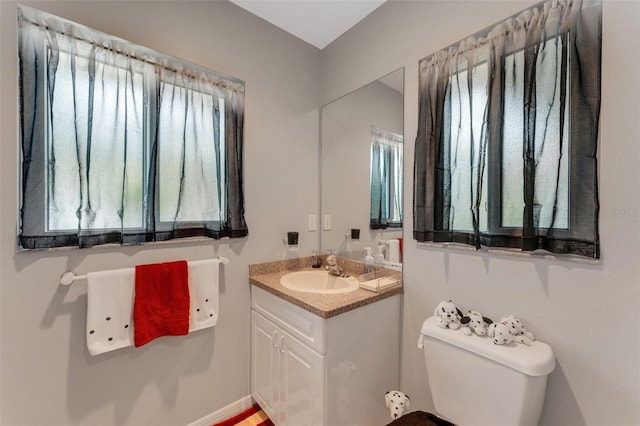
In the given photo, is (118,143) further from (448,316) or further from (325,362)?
(448,316)

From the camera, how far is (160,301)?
1.32m

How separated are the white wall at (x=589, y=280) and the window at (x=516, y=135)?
5cm

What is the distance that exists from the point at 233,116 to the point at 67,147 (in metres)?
0.79

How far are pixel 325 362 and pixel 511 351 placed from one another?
740mm

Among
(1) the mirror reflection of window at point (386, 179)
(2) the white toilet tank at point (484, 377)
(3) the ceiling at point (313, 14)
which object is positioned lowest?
(2) the white toilet tank at point (484, 377)

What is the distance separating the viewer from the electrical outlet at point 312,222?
201 centimetres

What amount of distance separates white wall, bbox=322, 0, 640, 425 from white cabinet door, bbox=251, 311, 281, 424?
0.82m

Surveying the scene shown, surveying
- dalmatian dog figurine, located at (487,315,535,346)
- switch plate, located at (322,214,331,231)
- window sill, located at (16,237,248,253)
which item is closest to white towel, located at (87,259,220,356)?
window sill, located at (16,237,248,253)

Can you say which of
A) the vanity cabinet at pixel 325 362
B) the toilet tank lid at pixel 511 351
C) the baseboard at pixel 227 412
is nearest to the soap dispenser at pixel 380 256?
the vanity cabinet at pixel 325 362

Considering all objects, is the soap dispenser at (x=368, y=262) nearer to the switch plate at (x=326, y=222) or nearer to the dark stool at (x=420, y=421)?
the switch plate at (x=326, y=222)

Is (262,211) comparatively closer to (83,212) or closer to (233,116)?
(233,116)

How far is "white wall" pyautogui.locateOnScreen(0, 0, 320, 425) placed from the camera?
3.49 ft

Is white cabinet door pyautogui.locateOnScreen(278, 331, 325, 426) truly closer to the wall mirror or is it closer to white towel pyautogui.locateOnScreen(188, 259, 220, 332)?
white towel pyautogui.locateOnScreen(188, 259, 220, 332)

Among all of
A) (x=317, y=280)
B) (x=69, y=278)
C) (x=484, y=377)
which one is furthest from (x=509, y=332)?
(x=69, y=278)
